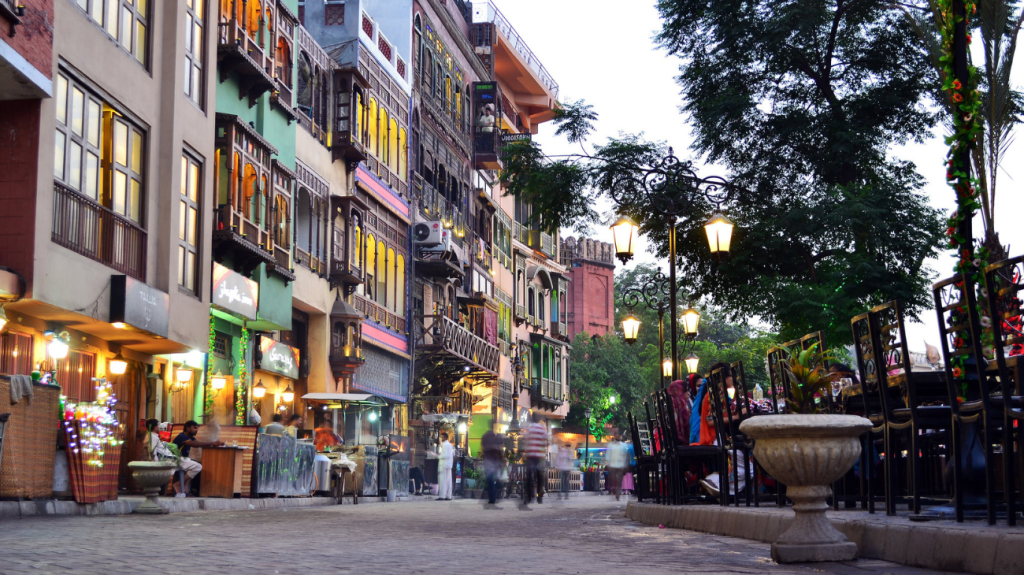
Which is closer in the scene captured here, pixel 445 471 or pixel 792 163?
pixel 792 163

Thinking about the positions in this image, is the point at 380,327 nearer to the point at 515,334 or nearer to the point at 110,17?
the point at 110,17

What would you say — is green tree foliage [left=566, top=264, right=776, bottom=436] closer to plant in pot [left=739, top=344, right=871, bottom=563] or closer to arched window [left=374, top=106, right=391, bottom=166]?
arched window [left=374, top=106, right=391, bottom=166]

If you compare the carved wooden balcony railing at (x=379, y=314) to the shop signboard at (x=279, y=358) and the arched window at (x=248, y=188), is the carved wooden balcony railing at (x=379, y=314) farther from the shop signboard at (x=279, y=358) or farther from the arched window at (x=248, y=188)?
A: the arched window at (x=248, y=188)

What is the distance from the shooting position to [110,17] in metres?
20.6

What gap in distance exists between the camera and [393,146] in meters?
40.4

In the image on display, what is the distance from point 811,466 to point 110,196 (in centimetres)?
1598

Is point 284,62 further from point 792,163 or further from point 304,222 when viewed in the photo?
point 792,163

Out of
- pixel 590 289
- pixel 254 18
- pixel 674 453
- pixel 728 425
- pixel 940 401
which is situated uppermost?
pixel 590 289

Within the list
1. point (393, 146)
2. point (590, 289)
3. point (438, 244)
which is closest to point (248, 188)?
point (393, 146)

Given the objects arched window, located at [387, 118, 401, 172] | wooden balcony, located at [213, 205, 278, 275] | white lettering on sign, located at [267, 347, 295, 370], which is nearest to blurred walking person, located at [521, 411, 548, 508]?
white lettering on sign, located at [267, 347, 295, 370]

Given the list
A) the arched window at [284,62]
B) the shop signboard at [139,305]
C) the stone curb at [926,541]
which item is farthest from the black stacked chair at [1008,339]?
the arched window at [284,62]

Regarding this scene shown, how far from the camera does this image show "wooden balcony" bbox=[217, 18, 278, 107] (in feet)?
86.7

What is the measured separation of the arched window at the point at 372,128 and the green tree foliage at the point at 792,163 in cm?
1172

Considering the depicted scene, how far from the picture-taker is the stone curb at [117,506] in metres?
13.9
